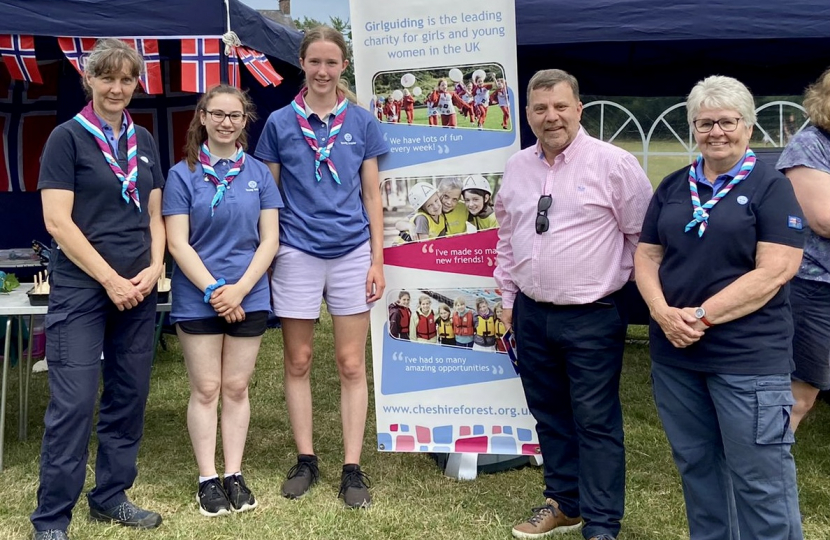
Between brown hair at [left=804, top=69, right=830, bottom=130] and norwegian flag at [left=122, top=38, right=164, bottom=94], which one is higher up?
norwegian flag at [left=122, top=38, right=164, bottom=94]

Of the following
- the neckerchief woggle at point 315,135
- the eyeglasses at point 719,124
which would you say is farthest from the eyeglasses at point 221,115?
the eyeglasses at point 719,124

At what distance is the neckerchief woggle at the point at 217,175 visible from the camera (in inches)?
102

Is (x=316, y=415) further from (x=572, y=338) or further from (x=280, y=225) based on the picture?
(x=572, y=338)

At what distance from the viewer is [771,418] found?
189 cm

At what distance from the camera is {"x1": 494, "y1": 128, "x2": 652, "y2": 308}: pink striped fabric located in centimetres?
228

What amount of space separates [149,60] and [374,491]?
2311mm

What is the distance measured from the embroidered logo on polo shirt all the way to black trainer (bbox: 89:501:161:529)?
2.15 metres

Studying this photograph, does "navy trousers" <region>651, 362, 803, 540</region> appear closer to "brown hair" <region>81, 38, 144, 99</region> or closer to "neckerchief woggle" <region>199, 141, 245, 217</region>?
"neckerchief woggle" <region>199, 141, 245, 217</region>

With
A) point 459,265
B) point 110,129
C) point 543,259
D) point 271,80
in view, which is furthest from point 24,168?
point 543,259

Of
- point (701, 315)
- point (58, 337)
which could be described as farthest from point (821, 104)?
point (58, 337)

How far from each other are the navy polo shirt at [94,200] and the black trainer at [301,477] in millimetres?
972

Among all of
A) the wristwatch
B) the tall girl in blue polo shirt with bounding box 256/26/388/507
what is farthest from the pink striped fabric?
the tall girl in blue polo shirt with bounding box 256/26/388/507

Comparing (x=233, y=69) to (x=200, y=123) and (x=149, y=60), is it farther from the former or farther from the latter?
(x=200, y=123)

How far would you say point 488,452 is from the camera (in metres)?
3.00
